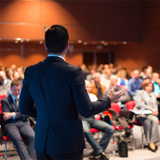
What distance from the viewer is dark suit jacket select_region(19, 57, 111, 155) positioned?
1.53 metres

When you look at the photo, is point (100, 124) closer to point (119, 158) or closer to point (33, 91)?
point (119, 158)

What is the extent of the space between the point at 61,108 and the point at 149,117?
14.8 feet

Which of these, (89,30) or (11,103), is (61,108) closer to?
(11,103)

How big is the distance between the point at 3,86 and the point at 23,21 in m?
5.36

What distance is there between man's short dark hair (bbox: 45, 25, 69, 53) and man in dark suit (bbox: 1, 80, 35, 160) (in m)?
3.01

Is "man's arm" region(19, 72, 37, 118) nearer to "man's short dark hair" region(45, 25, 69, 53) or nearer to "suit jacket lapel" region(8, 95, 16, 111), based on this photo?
"man's short dark hair" region(45, 25, 69, 53)

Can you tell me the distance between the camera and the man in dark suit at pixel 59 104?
153 cm

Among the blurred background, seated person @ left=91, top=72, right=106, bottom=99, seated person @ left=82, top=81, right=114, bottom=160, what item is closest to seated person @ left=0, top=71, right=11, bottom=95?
seated person @ left=91, top=72, right=106, bottom=99

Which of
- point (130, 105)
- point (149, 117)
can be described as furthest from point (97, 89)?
point (149, 117)

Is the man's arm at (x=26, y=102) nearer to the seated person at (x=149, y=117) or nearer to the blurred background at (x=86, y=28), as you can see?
the seated person at (x=149, y=117)

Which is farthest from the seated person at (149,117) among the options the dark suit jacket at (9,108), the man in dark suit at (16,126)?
the dark suit jacket at (9,108)

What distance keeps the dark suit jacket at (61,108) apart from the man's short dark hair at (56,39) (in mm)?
96

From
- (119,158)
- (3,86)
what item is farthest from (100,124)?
(3,86)

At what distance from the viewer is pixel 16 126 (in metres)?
4.57
